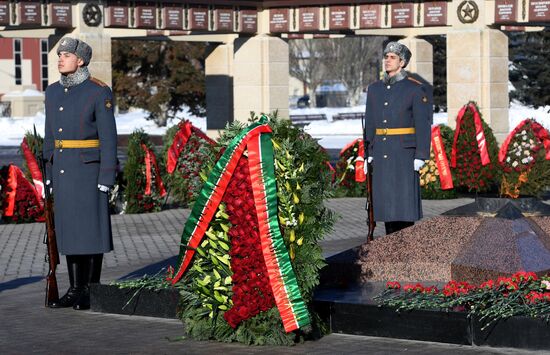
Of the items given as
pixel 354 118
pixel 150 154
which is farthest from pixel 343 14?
pixel 354 118

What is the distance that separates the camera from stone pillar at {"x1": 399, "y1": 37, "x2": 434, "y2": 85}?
25.5 m

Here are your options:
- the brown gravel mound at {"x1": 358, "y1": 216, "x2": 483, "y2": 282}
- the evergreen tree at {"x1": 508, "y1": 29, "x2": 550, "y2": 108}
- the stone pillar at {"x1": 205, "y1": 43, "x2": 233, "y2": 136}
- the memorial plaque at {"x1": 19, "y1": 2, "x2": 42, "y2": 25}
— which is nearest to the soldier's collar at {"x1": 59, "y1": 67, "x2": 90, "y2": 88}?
the brown gravel mound at {"x1": 358, "y1": 216, "x2": 483, "y2": 282}

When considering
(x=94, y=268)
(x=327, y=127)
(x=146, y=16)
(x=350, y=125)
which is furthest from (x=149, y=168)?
(x=350, y=125)

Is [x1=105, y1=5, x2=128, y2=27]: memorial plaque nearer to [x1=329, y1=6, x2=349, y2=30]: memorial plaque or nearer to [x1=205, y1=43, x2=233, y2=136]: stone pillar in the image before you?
[x1=329, y1=6, x2=349, y2=30]: memorial plaque

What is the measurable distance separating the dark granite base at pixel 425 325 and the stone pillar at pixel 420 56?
16.7 m

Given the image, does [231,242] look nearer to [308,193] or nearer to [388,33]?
[308,193]

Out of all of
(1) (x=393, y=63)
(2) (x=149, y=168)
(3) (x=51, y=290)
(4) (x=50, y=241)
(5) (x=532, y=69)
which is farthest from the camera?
(5) (x=532, y=69)

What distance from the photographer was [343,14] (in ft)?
84.2

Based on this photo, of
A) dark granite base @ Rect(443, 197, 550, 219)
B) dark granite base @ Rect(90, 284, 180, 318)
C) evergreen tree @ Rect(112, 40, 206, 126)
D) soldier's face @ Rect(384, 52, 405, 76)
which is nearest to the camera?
dark granite base @ Rect(90, 284, 180, 318)

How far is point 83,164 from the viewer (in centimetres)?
1006

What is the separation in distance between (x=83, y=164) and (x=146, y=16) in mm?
14532

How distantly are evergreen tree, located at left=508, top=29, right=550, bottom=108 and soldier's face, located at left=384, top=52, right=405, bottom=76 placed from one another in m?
35.3

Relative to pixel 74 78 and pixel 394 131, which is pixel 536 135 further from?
pixel 74 78

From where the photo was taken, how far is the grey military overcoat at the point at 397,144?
1190 cm
